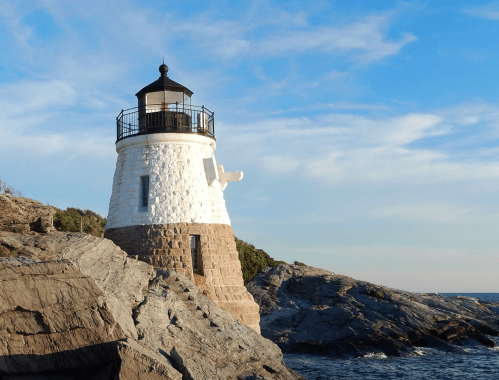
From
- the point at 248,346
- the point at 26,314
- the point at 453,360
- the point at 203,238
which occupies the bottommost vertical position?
the point at 453,360

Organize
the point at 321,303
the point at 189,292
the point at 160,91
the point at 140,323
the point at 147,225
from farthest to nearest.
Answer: the point at 321,303 → the point at 160,91 → the point at 147,225 → the point at 189,292 → the point at 140,323

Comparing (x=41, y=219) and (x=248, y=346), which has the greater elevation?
(x=41, y=219)

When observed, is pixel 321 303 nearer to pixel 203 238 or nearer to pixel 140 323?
pixel 203 238

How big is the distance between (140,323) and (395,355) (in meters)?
15.2

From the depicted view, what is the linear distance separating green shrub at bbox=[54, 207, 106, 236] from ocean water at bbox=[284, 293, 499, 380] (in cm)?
1134

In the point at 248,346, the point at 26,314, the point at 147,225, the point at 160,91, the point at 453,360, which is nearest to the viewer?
the point at 26,314

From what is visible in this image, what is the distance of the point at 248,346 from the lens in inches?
570

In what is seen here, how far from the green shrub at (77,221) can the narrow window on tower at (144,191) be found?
7407 mm

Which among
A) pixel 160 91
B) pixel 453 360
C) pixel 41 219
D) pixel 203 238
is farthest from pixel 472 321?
pixel 41 219

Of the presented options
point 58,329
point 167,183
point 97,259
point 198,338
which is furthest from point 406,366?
point 58,329

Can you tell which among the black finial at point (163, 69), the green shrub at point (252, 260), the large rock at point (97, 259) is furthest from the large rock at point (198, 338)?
the green shrub at point (252, 260)

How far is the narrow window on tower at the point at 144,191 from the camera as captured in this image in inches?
726

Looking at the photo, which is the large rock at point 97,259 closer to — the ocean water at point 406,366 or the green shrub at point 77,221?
the ocean water at point 406,366

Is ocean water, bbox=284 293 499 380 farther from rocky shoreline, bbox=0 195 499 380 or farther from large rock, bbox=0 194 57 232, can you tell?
large rock, bbox=0 194 57 232
